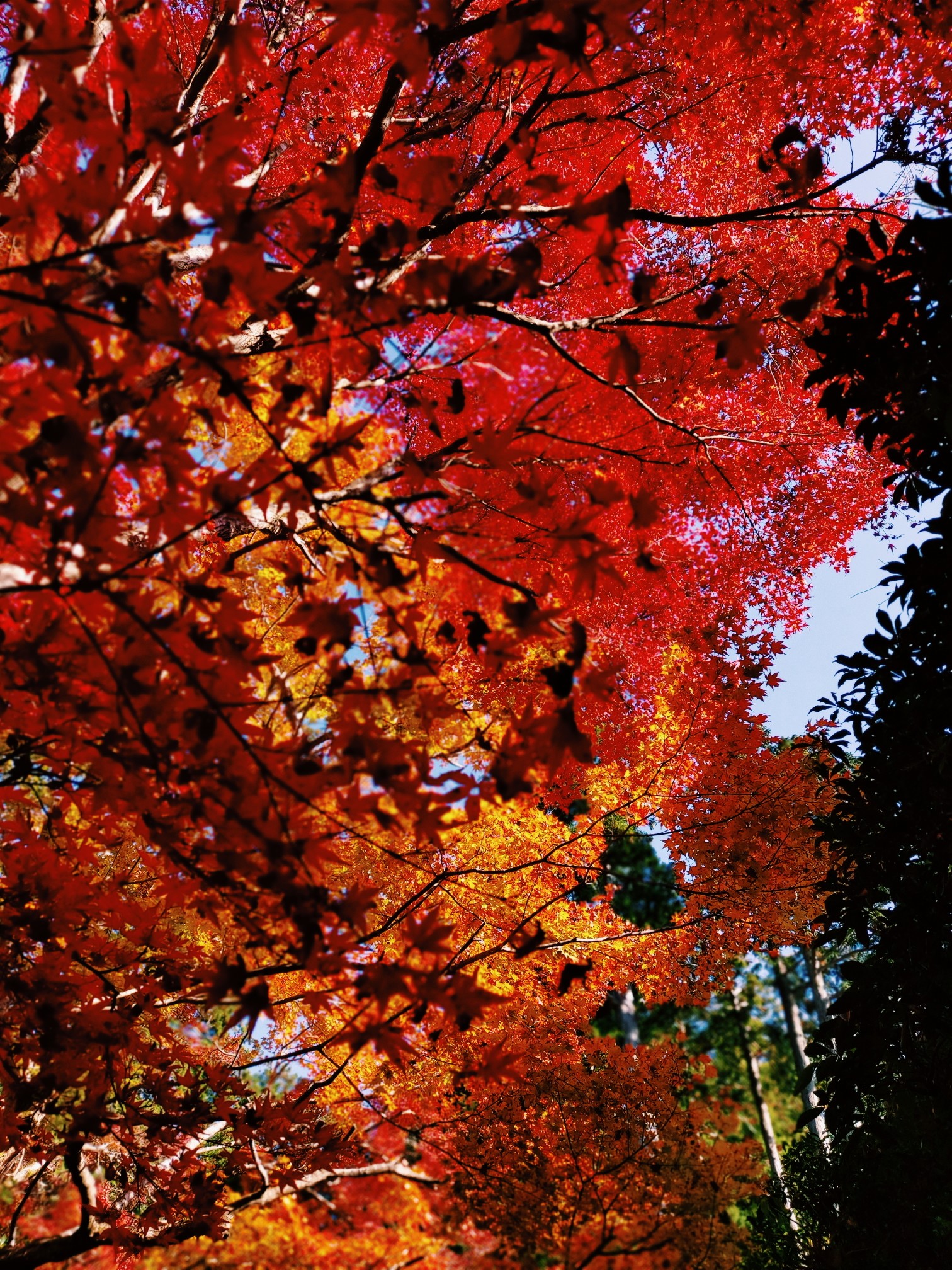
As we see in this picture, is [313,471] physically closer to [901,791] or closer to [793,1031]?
[901,791]

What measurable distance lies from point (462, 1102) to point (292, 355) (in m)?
7.91

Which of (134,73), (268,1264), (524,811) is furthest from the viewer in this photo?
(524,811)

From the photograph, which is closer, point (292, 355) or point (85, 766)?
point (292, 355)

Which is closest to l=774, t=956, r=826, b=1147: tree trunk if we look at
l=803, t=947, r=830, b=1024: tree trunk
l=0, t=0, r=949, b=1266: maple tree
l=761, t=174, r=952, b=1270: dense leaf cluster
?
l=803, t=947, r=830, b=1024: tree trunk

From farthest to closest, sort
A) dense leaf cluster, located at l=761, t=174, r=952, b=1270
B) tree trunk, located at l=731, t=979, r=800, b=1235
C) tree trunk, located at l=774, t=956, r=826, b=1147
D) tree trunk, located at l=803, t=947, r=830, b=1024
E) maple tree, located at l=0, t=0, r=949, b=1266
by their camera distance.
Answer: tree trunk, located at l=803, t=947, r=830, b=1024
tree trunk, located at l=731, t=979, r=800, b=1235
tree trunk, located at l=774, t=956, r=826, b=1147
dense leaf cluster, located at l=761, t=174, r=952, b=1270
maple tree, located at l=0, t=0, r=949, b=1266

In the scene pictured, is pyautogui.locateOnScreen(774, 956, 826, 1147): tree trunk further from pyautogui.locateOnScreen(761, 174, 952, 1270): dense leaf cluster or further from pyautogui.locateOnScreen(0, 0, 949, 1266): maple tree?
pyautogui.locateOnScreen(761, 174, 952, 1270): dense leaf cluster

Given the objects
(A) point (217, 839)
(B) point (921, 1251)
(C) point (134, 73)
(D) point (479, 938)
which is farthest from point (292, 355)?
(D) point (479, 938)

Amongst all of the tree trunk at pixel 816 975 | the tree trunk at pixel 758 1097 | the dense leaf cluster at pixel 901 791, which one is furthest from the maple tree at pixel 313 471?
the tree trunk at pixel 816 975

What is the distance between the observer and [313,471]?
8.59 ft

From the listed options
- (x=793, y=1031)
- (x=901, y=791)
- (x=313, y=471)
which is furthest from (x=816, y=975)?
(x=313, y=471)

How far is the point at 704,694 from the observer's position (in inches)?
335

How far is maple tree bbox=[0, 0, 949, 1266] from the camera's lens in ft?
6.38

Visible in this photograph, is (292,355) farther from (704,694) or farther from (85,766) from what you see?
(704,694)

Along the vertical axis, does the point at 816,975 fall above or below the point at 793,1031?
above
